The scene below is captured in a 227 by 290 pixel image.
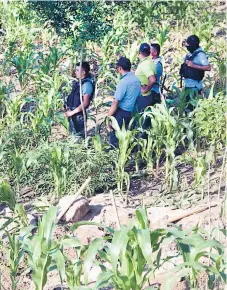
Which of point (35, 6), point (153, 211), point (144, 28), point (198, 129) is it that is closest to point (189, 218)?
point (153, 211)

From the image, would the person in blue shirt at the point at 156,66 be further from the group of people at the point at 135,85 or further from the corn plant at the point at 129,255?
the corn plant at the point at 129,255

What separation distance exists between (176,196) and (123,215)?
2.29 ft

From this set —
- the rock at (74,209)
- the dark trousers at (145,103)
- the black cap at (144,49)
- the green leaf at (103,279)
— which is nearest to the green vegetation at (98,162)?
the green leaf at (103,279)

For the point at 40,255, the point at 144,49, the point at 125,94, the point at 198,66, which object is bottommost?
the point at 40,255

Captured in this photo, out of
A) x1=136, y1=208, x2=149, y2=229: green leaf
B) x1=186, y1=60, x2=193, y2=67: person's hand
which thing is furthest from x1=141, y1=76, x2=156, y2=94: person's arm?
x1=136, y1=208, x2=149, y2=229: green leaf

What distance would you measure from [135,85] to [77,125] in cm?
109

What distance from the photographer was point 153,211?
530 centimetres

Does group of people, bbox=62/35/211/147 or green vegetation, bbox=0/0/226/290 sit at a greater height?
group of people, bbox=62/35/211/147

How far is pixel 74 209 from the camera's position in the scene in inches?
202

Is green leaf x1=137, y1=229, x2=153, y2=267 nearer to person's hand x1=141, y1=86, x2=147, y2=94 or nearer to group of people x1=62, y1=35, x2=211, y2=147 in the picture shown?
group of people x1=62, y1=35, x2=211, y2=147

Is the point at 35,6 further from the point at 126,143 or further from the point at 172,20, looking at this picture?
the point at 172,20

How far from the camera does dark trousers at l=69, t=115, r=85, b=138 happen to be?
664cm

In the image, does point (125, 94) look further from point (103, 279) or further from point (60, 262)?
point (103, 279)

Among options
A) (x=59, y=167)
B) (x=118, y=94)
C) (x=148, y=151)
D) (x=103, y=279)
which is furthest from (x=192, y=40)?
(x=103, y=279)
